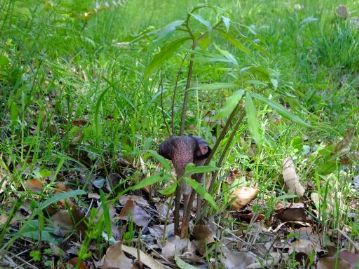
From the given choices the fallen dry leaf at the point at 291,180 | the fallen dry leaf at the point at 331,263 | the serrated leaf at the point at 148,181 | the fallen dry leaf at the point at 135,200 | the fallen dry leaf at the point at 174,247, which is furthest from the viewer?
the fallen dry leaf at the point at 291,180

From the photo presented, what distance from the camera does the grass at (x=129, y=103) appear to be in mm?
2021

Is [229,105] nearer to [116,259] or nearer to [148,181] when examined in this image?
[148,181]

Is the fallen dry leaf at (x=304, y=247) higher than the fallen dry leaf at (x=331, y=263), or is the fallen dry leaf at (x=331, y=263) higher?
the fallen dry leaf at (x=331, y=263)

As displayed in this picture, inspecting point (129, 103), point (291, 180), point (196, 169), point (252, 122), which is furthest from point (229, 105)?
point (129, 103)

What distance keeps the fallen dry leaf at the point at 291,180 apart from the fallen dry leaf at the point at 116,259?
908mm

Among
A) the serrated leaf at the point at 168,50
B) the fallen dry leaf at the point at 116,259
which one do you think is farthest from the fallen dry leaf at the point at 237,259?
the serrated leaf at the point at 168,50

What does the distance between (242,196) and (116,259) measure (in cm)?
71

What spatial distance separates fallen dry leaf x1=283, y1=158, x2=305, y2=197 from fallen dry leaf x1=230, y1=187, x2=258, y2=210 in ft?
0.56

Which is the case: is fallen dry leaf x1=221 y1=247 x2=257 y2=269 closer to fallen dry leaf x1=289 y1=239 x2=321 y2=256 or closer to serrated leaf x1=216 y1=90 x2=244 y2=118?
fallen dry leaf x1=289 y1=239 x2=321 y2=256

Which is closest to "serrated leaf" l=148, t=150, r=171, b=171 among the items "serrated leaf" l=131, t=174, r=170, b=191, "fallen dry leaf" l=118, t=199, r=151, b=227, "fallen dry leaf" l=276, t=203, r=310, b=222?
"serrated leaf" l=131, t=174, r=170, b=191

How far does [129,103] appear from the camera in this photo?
8.20 feet

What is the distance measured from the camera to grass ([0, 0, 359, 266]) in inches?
79.6

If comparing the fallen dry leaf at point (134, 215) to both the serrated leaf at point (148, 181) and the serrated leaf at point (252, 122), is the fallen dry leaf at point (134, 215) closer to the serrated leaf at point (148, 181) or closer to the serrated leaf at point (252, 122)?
the serrated leaf at point (148, 181)

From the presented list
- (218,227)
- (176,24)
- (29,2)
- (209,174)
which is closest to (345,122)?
(209,174)
